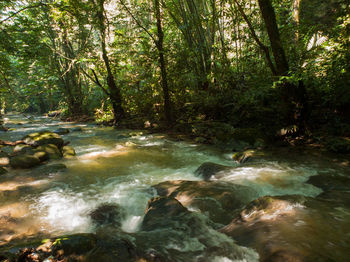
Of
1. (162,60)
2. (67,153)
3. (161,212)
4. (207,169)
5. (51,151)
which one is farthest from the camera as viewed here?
(162,60)

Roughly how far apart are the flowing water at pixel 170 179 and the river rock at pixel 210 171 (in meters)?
0.14

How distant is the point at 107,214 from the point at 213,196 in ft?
Answer: 5.23

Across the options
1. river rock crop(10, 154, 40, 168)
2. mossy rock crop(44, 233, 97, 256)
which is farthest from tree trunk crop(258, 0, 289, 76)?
river rock crop(10, 154, 40, 168)

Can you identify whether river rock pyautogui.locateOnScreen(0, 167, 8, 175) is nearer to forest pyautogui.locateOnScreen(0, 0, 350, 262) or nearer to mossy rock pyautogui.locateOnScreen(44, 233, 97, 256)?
forest pyautogui.locateOnScreen(0, 0, 350, 262)

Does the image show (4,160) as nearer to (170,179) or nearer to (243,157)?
(170,179)

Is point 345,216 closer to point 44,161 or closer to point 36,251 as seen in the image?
point 36,251

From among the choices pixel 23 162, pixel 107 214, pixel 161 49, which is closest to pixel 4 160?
pixel 23 162

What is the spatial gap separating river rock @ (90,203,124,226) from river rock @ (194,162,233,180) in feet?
6.05

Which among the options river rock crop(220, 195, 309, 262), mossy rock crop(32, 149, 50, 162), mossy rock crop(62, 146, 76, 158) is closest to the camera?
river rock crop(220, 195, 309, 262)

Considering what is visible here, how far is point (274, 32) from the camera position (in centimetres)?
527

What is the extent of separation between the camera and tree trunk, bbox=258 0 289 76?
5.16 meters

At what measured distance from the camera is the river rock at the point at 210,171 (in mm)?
4230

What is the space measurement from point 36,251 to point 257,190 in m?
3.06

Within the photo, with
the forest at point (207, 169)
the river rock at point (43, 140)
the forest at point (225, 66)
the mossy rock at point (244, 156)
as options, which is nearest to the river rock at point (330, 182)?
the forest at point (207, 169)
